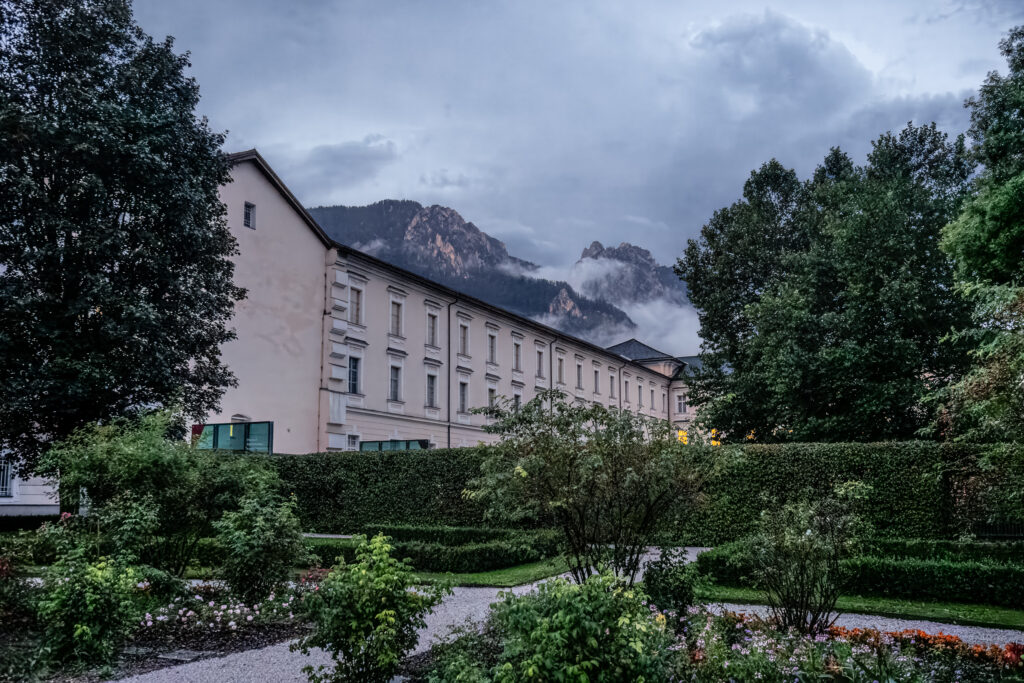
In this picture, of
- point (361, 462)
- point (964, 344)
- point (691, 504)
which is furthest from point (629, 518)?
point (964, 344)

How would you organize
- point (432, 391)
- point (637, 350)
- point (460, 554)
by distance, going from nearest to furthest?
point (460, 554) < point (432, 391) < point (637, 350)

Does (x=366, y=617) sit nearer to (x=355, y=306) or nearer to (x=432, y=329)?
(x=355, y=306)

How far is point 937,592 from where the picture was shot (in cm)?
1273

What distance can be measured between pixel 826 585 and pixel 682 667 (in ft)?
11.4

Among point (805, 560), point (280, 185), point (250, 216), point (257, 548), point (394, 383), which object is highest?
point (280, 185)

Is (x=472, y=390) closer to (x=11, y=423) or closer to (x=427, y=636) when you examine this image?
(x=11, y=423)

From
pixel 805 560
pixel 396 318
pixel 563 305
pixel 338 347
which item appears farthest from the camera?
pixel 563 305

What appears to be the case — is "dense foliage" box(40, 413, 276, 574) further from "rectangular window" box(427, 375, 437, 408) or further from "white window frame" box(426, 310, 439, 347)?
"white window frame" box(426, 310, 439, 347)

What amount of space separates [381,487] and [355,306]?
14.3 metres

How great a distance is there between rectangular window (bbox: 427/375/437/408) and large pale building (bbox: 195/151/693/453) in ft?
0.18

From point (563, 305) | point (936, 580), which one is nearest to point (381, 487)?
point (936, 580)

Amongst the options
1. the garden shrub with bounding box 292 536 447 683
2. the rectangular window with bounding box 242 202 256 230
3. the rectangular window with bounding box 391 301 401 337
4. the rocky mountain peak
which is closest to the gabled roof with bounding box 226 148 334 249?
the rectangular window with bounding box 242 202 256 230

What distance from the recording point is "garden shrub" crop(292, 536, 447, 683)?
643 centimetres

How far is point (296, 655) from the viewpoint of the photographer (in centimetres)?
864
